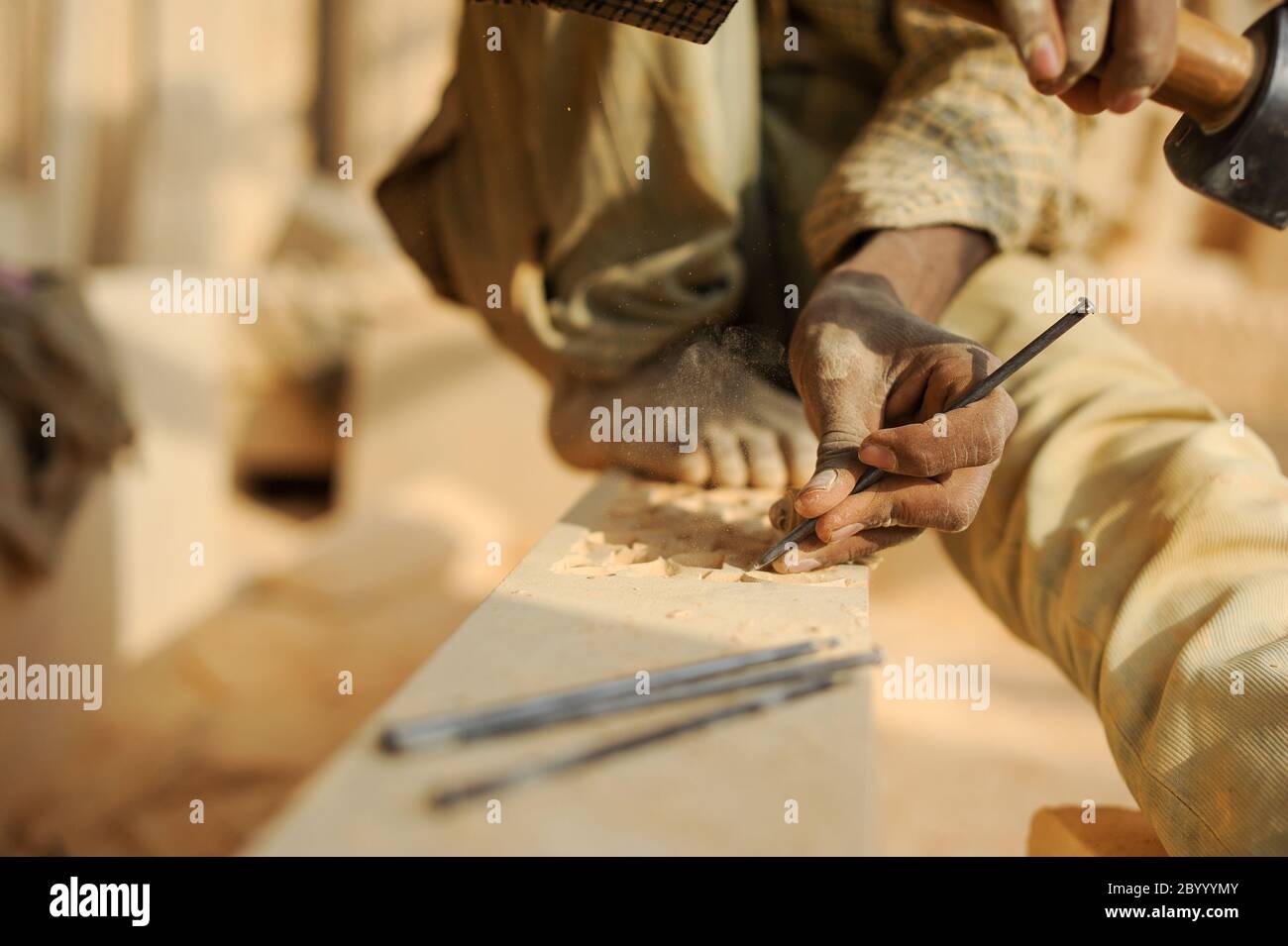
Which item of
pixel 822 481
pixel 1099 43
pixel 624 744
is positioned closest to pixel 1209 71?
pixel 1099 43

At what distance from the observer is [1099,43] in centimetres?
105

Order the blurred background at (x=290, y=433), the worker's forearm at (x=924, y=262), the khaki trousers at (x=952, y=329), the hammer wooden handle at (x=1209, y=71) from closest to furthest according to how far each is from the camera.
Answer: the khaki trousers at (x=952, y=329), the hammer wooden handle at (x=1209, y=71), the worker's forearm at (x=924, y=262), the blurred background at (x=290, y=433)

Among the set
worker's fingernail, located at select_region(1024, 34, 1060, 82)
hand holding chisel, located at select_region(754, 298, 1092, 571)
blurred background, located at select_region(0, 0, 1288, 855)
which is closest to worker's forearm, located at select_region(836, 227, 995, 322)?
hand holding chisel, located at select_region(754, 298, 1092, 571)

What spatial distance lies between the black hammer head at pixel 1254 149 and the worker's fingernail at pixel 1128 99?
21 cm

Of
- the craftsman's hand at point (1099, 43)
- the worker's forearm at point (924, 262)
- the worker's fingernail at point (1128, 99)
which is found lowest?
the worker's forearm at point (924, 262)

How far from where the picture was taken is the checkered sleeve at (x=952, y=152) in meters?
1.43

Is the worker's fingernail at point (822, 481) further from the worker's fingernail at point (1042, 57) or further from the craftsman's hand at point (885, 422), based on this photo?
the worker's fingernail at point (1042, 57)

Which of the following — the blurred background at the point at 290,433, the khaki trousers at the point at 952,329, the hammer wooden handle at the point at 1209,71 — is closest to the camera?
the khaki trousers at the point at 952,329

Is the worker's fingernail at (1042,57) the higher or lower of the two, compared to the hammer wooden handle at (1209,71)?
lower

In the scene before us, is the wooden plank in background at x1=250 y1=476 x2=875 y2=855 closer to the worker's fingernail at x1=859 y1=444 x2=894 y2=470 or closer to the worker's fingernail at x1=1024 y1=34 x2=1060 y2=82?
the worker's fingernail at x1=859 y1=444 x2=894 y2=470

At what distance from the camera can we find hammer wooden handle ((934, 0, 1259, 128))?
3.91ft

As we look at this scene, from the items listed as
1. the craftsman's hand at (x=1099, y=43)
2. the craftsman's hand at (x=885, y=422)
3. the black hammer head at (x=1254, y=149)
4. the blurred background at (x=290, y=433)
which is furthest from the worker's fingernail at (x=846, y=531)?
the blurred background at (x=290, y=433)

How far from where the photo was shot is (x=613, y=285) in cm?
163

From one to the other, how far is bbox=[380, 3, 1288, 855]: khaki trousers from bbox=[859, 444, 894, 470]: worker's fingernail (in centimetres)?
30
